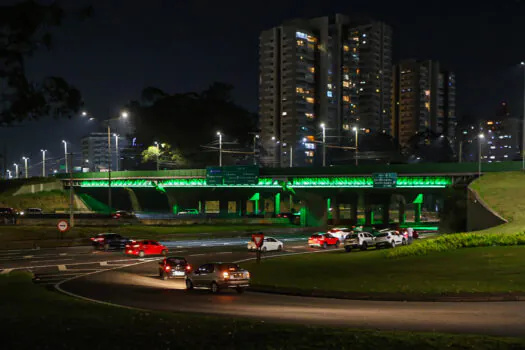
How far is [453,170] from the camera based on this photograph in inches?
2670

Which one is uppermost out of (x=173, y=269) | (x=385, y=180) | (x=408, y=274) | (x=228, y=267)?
(x=385, y=180)

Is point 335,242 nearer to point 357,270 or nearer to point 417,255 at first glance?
point 417,255

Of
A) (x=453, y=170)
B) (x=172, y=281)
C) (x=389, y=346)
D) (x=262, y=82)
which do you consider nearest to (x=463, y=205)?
(x=453, y=170)

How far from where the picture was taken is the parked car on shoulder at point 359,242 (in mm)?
48722

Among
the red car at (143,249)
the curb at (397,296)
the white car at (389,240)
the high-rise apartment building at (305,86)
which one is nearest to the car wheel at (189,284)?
the curb at (397,296)

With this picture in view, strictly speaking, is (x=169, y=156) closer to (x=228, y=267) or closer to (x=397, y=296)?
(x=228, y=267)

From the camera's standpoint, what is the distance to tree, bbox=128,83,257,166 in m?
152

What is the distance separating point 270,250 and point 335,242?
23.8 ft

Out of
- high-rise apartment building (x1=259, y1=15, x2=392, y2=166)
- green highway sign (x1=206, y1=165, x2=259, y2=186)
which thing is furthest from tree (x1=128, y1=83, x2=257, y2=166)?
green highway sign (x1=206, y1=165, x2=259, y2=186)

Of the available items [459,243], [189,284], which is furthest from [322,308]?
[459,243]

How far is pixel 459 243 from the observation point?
3788cm

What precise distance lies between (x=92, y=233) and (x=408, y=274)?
4082cm

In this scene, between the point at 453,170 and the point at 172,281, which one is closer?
the point at 172,281

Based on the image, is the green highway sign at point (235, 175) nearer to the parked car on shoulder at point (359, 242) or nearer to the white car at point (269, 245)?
the white car at point (269, 245)
